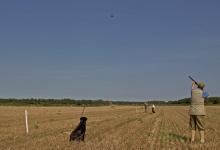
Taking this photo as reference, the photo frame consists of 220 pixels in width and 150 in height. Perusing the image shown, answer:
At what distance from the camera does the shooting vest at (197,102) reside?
14.5 m

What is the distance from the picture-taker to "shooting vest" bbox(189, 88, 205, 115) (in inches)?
570

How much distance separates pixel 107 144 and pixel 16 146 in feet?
9.12

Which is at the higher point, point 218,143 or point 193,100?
point 193,100

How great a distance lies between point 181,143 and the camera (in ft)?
46.8

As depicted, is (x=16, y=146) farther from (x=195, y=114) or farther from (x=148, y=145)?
(x=195, y=114)

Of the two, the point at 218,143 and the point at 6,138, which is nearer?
the point at 218,143

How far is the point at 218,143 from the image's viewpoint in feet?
46.5

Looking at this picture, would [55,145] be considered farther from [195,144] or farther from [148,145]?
[195,144]

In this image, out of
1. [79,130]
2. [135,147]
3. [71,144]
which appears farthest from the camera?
[79,130]

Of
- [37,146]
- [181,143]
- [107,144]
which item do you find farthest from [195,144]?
[37,146]

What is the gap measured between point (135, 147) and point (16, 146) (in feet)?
12.0

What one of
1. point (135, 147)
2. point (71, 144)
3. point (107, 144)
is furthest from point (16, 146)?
point (135, 147)

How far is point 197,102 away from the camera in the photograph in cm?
1460

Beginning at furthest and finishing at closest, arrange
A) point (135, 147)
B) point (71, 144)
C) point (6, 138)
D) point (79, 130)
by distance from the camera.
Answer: point (6, 138) → point (79, 130) → point (71, 144) → point (135, 147)
